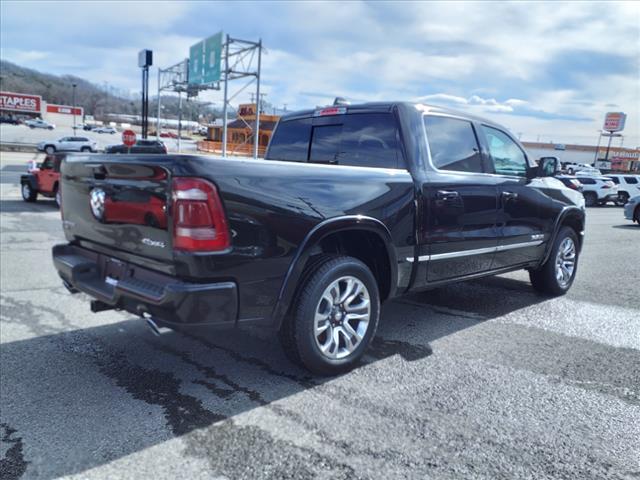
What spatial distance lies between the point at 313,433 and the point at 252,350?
1393 mm

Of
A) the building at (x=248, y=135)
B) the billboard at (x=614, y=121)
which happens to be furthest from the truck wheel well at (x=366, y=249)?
the billboard at (x=614, y=121)

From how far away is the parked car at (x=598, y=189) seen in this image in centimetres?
2638

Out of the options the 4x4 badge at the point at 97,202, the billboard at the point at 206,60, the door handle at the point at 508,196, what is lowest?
the 4x4 badge at the point at 97,202

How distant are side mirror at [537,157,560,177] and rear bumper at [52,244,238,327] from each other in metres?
3.83

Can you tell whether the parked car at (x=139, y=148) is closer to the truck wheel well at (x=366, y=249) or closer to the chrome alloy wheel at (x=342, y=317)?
the truck wheel well at (x=366, y=249)

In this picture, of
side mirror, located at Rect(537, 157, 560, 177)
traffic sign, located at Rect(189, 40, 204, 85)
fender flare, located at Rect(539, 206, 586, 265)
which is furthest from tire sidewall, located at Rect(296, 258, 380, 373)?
traffic sign, located at Rect(189, 40, 204, 85)

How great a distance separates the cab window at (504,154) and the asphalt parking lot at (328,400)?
4.85 feet

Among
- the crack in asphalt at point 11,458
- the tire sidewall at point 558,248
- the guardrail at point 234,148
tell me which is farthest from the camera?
the guardrail at point 234,148

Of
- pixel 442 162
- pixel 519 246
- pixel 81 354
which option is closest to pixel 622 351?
pixel 519 246

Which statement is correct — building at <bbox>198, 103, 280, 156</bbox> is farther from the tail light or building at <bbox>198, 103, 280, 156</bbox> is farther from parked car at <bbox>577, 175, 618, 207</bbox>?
the tail light

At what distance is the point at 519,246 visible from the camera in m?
5.20

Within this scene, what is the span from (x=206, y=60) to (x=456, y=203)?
2713 centimetres

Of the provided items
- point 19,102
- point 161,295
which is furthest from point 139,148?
point 19,102

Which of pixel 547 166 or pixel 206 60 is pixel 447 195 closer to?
pixel 547 166
